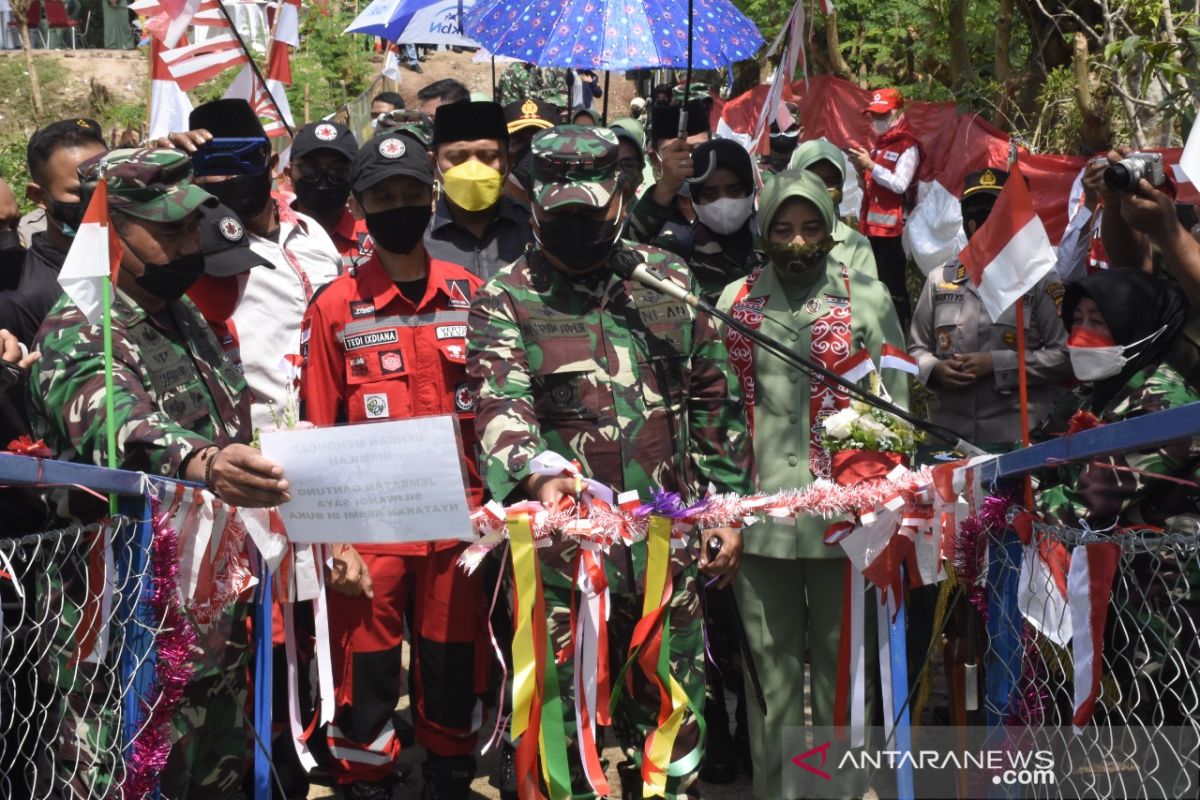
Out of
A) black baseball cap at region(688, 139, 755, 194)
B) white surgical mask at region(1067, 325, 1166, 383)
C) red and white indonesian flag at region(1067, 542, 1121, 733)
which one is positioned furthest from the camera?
black baseball cap at region(688, 139, 755, 194)

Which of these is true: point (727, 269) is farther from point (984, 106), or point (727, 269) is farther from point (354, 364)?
point (984, 106)

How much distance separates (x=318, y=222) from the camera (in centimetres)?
623

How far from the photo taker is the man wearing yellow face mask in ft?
18.4

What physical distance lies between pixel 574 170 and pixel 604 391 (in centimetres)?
67

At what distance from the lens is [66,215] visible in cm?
528

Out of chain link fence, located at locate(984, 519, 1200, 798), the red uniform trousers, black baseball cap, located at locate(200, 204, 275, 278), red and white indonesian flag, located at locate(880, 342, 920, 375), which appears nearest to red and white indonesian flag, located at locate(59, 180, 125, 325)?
black baseball cap, located at locate(200, 204, 275, 278)

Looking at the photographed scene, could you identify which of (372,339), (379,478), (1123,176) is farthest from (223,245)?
(1123,176)

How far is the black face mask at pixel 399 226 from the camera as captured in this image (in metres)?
4.79

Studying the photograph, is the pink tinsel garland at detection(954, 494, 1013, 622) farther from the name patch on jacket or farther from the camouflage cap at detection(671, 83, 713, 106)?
the camouflage cap at detection(671, 83, 713, 106)

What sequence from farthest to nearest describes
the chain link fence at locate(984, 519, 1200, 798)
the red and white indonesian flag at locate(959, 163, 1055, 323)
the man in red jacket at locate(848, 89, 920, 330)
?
the man in red jacket at locate(848, 89, 920, 330) → the red and white indonesian flag at locate(959, 163, 1055, 323) → the chain link fence at locate(984, 519, 1200, 798)

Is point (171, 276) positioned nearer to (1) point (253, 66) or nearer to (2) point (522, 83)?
(1) point (253, 66)

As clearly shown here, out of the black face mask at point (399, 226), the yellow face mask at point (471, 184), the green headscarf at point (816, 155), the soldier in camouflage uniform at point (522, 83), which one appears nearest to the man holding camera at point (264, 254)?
the black face mask at point (399, 226)

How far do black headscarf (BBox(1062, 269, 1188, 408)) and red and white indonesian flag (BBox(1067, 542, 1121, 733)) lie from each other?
84 centimetres

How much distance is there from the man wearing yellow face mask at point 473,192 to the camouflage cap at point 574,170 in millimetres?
1371
